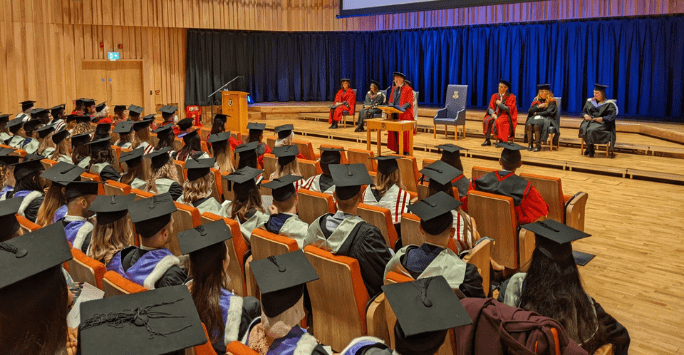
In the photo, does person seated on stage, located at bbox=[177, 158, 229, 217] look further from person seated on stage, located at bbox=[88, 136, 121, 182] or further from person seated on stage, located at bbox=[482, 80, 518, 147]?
person seated on stage, located at bbox=[482, 80, 518, 147]

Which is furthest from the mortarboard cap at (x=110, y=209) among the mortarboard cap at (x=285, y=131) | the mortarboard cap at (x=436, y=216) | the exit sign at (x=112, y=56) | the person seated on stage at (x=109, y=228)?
the exit sign at (x=112, y=56)

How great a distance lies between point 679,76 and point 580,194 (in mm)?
8465

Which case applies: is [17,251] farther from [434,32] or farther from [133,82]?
[434,32]

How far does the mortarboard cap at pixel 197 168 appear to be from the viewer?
4293 millimetres

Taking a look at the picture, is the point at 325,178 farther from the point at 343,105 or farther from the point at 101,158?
the point at 343,105

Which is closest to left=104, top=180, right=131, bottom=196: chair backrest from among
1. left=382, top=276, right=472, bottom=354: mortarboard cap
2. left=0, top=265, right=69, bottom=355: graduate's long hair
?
left=0, top=265, right=69, bottom=355: graduate's long hair

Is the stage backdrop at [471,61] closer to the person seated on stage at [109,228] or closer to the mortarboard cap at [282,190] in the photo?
the mortarboard cap at [282,190]

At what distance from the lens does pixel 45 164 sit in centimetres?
551

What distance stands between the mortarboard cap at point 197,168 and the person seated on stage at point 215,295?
193cm

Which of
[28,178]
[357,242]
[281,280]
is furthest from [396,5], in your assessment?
[281,280]

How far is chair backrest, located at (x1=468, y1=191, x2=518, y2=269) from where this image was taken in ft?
13.2

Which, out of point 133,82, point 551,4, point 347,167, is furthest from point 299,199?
point 133,82

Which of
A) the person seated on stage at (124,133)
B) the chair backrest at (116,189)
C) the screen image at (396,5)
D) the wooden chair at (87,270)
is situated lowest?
the wooden chair at (87,270)

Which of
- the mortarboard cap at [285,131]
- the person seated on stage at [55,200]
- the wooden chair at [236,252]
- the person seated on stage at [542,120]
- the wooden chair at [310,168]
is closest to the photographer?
the wooden chair at [236,252]
